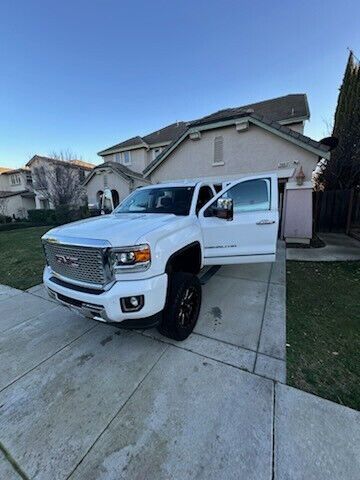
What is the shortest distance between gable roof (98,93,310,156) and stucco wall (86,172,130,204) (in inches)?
163

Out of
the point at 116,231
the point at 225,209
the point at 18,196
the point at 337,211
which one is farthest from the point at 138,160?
the point at 116,231

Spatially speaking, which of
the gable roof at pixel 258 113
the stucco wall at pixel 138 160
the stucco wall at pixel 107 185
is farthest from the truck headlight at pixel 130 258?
the stucco wall at pixel 138 160

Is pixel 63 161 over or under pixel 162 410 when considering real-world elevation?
over

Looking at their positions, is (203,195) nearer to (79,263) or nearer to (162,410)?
(79,263)

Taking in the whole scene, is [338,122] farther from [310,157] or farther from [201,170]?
[201,170]

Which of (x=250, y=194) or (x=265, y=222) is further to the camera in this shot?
(x=250, y=194)

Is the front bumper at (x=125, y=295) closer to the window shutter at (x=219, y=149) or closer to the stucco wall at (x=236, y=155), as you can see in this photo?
the stucco wall at (x=236, y=155)

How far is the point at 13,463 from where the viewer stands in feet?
5.73

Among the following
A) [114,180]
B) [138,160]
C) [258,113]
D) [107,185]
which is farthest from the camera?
[138,160]

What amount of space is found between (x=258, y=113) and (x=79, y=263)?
12.5 m

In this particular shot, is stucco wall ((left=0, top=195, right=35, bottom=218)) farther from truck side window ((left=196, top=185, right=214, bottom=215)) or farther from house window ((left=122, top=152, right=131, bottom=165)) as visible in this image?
truck side window ((left=196, top=185, right=214, bottom=215))

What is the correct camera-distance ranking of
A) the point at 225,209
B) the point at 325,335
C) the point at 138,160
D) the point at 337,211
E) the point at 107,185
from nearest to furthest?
the point at 325,335
the point at 225,209
the point at 337,211
the point at 107,185
the point at 138,160

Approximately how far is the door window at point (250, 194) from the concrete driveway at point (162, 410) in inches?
81.5

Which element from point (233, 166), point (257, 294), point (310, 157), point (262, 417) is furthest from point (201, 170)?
point (262, 417)
